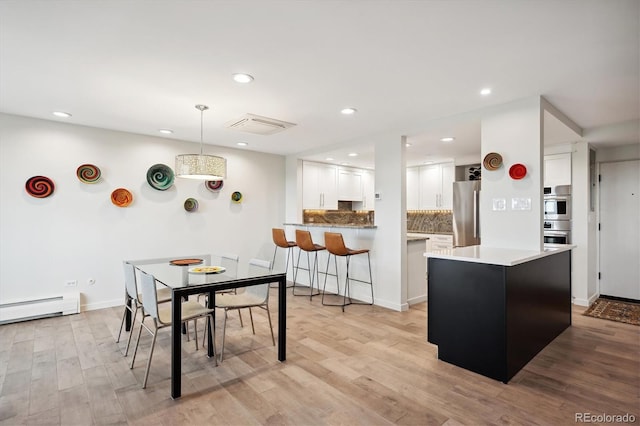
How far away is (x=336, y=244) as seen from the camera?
4312mm

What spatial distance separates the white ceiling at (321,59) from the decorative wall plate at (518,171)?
2.14 feet

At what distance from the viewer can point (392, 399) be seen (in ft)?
7.26

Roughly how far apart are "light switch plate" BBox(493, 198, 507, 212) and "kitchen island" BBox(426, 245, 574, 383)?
44cm

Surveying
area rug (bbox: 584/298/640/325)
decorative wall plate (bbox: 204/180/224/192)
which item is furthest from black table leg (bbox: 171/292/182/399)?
area rug (bbox: 584/298/640/325)

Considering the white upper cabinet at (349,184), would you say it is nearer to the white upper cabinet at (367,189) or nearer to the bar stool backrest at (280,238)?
the white upper cabinet at (367,189)

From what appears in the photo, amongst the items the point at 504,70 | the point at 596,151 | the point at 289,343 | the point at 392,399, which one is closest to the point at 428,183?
the point at 596,151

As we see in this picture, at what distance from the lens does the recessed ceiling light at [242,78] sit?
2705 millimetres

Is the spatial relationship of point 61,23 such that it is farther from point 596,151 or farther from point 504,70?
point 596,151

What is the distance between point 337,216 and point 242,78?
4.93 metres

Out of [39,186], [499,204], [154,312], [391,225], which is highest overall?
[39,186]

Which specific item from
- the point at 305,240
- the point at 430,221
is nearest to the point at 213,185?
the point at 305,240

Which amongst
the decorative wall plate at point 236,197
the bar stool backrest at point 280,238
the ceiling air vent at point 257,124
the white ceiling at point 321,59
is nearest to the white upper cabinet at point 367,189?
the bar stool backrest at point 280,238

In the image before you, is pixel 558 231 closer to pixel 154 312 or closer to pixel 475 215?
pixel 475 215

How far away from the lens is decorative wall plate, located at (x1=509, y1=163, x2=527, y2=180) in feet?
10.2
